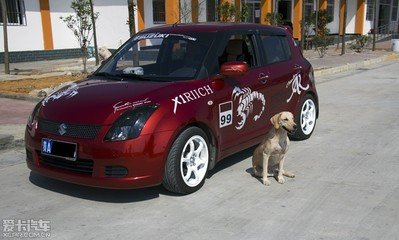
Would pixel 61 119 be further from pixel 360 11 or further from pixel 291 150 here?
pixel 360 11

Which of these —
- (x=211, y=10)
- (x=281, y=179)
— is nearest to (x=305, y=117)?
(x=281, y=179)

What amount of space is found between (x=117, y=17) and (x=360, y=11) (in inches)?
868

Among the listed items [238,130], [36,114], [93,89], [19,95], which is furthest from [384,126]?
[19,95]

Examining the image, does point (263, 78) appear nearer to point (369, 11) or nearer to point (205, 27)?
point (205, 27)

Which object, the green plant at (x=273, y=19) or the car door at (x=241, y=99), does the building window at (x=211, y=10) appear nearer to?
the green plant at (x=273, y=19)

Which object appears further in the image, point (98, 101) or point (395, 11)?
point (395, 11)

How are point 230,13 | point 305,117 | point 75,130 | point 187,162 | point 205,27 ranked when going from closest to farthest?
point 75,130 → point 187,162 → point 205,27 → point 305,117 → point 230,13

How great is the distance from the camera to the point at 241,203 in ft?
14.0

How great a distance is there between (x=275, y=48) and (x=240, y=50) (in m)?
0.85

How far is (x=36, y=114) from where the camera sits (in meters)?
4.54

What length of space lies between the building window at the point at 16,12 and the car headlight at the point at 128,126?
15831mm

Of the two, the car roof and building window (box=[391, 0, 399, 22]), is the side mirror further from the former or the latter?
building window (box=[391, 0, 399, 22])

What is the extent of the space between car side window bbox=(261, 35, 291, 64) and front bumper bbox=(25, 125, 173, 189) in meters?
2.20

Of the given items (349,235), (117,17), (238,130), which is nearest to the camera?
(349,235)
